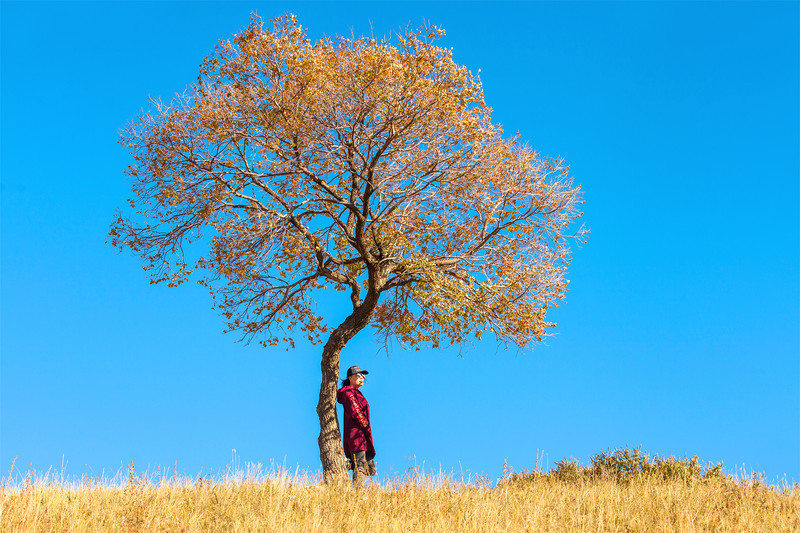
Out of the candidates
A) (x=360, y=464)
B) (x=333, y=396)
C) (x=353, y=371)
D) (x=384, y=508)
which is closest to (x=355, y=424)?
(x=360, y=464)

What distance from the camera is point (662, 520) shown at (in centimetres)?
1097

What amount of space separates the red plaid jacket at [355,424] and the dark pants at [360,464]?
0.32 ft

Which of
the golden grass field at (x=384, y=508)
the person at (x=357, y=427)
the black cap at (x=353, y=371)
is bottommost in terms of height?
the golden grass field at (x=384, y=508)

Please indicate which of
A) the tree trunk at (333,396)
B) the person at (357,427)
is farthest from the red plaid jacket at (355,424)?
the tree trunk at (333,396)

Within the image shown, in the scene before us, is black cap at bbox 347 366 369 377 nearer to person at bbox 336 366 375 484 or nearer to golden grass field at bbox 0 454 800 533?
person at bbox 336 366 375 484

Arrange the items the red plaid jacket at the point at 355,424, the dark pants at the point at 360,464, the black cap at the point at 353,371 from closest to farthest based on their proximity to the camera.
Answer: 1. the dark pants at the point at 360,464
2. the red plaid jacket at the point at 355,424
3. the black cap at the point at 353,371

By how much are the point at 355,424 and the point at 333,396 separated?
4.50 ft

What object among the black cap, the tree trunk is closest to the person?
the black cap

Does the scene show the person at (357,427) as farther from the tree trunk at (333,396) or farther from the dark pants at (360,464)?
the tree trunk at (333,396)

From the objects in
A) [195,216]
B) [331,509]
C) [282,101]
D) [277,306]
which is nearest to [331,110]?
[282,101]

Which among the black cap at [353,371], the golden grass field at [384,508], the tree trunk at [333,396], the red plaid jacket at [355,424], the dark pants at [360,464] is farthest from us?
the tree trunk at [333,396]

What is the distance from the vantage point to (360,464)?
14.8m

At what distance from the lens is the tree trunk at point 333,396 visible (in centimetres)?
1520

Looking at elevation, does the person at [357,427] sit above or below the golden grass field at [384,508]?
above
